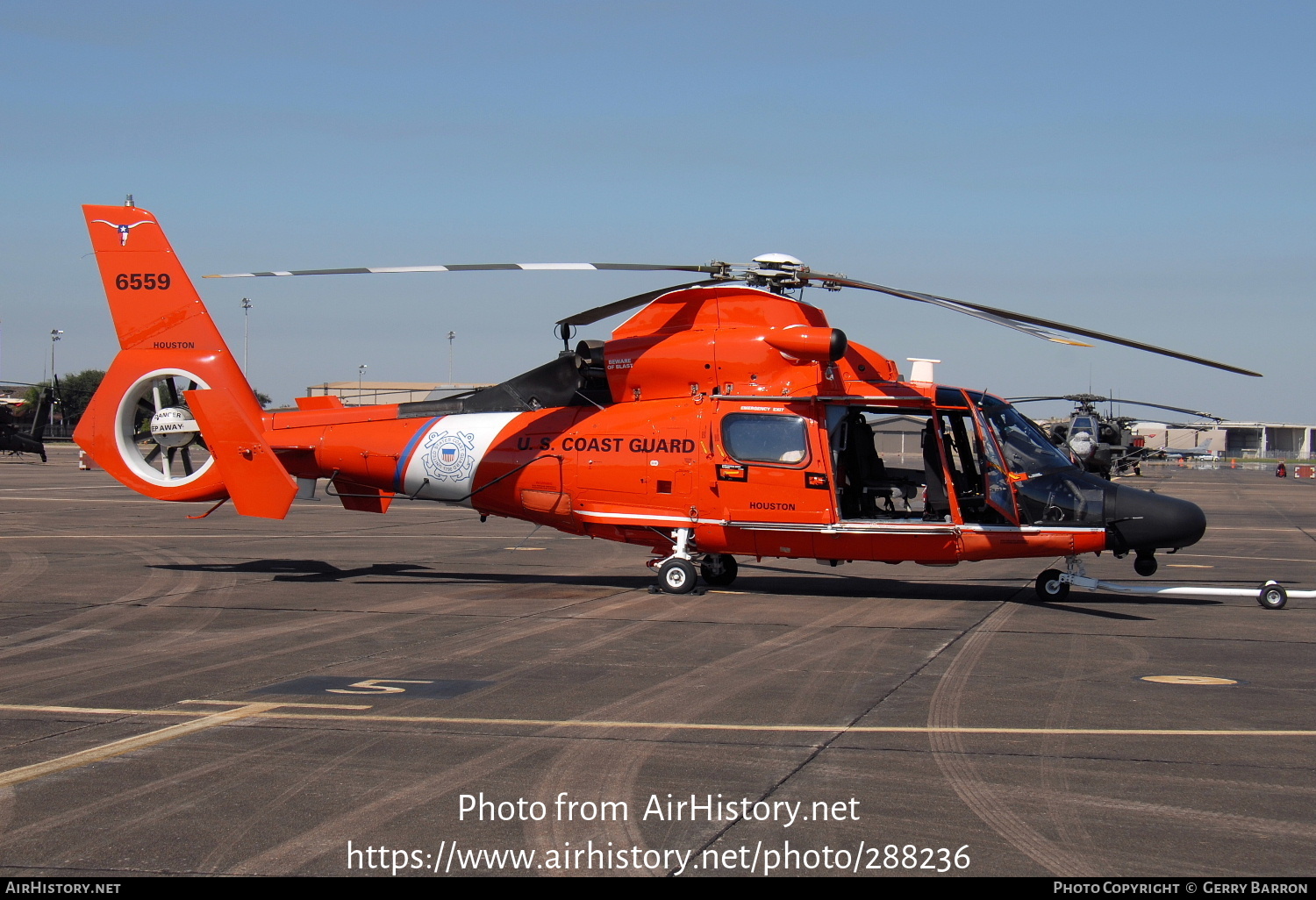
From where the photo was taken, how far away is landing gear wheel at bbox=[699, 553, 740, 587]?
54.3ft

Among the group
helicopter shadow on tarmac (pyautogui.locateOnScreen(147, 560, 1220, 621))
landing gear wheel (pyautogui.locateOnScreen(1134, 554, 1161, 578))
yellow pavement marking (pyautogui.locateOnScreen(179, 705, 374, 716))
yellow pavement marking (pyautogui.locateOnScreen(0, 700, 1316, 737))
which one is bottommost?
helicopter shadow on tarmac (pyautogui.locateOnScreen(147, 560, 1220, 621))

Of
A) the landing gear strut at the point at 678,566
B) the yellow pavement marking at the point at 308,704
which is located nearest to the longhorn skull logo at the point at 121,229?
the landing gear strut at the point at 678,566

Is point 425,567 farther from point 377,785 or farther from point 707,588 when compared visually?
point 377,785

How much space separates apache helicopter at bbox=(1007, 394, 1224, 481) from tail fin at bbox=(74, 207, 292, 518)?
2550cm

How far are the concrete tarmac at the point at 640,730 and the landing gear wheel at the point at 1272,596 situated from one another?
47cm

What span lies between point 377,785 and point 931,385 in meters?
10.6

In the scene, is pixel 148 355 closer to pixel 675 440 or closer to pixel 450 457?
pixel 450 457

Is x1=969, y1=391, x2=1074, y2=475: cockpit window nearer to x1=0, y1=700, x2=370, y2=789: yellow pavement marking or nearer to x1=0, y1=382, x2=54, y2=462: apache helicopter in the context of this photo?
x1=0, y1=700, x2=370, y2=789: yellow pavement marking

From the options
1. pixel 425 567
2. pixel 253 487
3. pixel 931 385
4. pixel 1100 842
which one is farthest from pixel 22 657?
pixel 931 385

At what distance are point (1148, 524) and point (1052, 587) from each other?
1516mm

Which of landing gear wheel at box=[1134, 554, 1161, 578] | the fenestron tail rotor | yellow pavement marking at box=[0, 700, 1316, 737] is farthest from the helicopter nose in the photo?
the fenestron tail rotor

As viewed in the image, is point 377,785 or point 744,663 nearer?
point 377,785

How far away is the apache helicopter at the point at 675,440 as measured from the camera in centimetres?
1453

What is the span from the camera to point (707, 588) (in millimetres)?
16188
